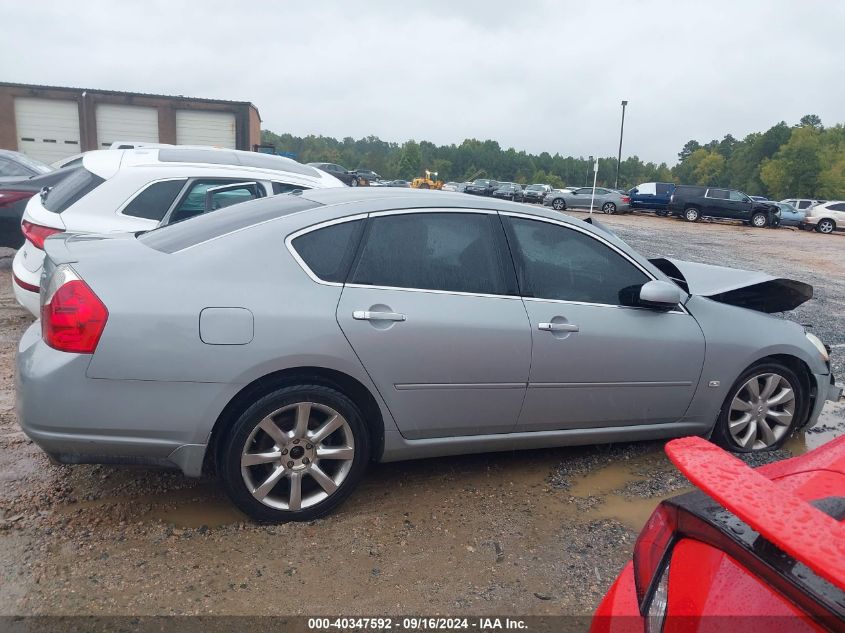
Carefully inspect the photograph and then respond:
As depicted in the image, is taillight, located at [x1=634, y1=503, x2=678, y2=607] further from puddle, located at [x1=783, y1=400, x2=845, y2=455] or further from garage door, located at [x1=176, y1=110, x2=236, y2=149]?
garage door, located at [x1=176, y1=110, x2=236, y2=149]

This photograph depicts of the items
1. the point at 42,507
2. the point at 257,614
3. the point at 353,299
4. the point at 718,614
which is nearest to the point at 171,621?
the point at 257,614

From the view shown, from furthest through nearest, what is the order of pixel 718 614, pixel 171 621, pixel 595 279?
pixel 595 279
pixel 171 621
pixel 718 614

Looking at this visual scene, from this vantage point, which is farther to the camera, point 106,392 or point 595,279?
point 595,279

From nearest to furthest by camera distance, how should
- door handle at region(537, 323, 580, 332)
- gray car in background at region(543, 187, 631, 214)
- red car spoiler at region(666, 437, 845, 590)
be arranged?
red car spoiler at region(666, 437, 845, 590) < door handle at region(537, 323, 580, 332) < gray car in background at region(543, 187, 631, 214)

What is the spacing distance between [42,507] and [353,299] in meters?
1.80

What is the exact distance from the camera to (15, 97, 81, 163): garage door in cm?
3444

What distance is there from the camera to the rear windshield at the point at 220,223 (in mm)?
3205

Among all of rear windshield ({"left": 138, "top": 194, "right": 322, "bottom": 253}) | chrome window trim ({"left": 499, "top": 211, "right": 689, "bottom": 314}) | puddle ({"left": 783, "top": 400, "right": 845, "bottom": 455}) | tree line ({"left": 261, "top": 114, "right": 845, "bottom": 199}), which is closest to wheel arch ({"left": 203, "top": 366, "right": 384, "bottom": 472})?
rear windshield ({"left": 138, "top": 194, "right": 322, "bottom": 253})

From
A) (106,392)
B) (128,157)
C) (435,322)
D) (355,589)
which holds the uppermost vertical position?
(128,157)

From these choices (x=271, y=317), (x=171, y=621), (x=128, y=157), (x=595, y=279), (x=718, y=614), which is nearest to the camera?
(x=718, y=614)

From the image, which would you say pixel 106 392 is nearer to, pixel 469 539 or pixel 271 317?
pixel 271 317

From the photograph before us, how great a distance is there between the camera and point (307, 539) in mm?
3025

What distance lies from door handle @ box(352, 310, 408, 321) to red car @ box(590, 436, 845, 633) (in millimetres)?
1656

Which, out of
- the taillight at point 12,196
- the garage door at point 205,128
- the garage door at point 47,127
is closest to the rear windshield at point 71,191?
the taillight at point 12,196
